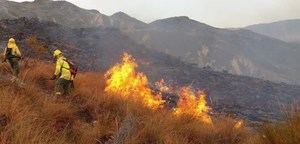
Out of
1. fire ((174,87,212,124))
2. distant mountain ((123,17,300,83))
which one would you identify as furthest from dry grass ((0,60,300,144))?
distant mountain ((123,17,300,83))

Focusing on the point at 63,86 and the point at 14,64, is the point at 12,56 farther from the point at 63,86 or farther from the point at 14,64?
the point at 63,86

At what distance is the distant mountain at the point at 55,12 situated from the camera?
240 ft

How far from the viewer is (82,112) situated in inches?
427

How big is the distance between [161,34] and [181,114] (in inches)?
3399

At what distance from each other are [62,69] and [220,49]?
8878 centimetres

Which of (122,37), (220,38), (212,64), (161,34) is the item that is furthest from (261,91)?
(220,38)

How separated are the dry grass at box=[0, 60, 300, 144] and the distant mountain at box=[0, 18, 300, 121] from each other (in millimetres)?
25567

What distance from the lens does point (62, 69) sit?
1244cm

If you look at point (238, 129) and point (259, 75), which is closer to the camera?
point (238, 129)

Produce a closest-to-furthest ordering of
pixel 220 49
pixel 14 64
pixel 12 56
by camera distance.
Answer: pixel 14 64
pixel 12 56
pixel 220 49

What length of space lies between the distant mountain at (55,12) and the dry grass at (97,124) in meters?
56.2

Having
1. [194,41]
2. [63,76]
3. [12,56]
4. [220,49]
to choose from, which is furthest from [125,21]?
[63,76]

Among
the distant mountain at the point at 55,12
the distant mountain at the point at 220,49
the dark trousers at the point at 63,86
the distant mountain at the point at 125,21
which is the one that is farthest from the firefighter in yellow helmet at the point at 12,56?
the distant mountain at the point at 125,21

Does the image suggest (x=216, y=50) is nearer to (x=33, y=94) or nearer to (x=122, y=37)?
(x=122, y=37)
